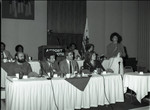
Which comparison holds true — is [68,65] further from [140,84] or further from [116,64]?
[116,64]

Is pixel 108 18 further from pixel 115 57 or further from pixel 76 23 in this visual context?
pixel 115 57

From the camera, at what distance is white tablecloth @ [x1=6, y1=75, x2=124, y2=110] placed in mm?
3912

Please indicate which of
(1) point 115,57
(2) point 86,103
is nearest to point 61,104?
(2) point 86,103

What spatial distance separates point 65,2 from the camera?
33.3 ft

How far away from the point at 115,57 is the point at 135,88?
5.99 feet

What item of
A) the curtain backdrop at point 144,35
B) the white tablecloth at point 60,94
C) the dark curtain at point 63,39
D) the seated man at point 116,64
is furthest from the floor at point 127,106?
the curtain backdrop at point 144,35

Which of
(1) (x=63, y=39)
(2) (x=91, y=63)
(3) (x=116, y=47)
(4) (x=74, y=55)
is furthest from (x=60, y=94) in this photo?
(1) (x=63, y=39)

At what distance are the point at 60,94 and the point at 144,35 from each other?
8.54m

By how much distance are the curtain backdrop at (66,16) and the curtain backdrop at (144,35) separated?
10.7ft

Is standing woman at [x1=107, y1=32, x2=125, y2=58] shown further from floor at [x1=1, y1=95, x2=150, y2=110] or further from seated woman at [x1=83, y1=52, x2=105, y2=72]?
floor at [x1=1, y1=95, x2=150, y2=110]

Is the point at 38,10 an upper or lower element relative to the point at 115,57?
upper

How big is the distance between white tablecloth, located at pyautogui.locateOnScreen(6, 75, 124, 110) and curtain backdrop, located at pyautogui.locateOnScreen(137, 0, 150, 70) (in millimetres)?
7010

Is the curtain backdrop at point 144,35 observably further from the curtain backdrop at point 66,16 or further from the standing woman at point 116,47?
the standing woman at point 116,47

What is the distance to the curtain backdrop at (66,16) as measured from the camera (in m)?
9.91
